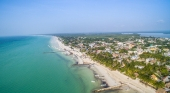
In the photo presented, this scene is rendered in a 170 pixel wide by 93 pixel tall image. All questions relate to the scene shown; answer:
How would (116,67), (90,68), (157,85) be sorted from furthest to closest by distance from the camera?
(90,68)
(116,67)
(157,85)

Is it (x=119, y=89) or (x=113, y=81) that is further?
(x=113, y=81)

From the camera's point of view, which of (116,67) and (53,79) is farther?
(116,67)

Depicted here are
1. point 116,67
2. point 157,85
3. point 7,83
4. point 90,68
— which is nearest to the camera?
point 157,85

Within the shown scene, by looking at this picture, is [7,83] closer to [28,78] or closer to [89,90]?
[28,78]

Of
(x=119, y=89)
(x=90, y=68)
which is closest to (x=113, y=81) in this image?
(x=119, y=89)

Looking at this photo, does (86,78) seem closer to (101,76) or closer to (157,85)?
(101,76)

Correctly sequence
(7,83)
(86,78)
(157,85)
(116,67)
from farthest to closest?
(116,67) < (86,78) < (7,83) < (157,85)

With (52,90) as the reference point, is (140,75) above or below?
above

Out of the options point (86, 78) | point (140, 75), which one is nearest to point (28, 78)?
point (86, 78)
